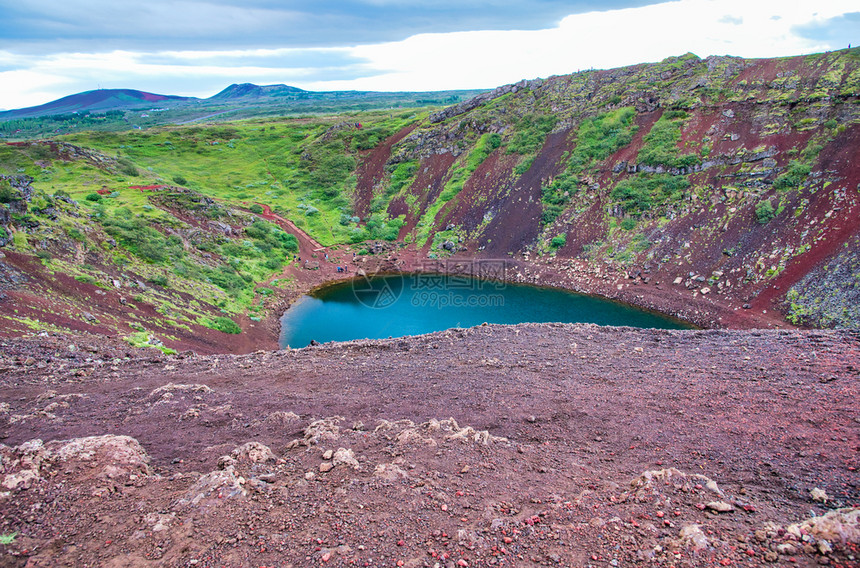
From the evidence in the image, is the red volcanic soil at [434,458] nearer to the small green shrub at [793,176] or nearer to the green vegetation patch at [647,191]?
the small green shrub at [793,176]

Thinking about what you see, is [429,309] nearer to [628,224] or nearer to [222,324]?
[222,324]

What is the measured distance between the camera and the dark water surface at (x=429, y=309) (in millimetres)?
32250

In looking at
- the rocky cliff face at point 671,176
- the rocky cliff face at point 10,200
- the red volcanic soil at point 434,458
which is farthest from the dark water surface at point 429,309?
the rocky cliff face at point 10,200

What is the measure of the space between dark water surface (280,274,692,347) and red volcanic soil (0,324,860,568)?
44.1ft

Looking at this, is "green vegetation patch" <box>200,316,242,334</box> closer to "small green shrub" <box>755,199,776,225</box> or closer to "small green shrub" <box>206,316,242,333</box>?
"small green shrub" <box>206,316,242,333</box>

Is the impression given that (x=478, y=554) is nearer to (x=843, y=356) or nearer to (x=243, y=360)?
(x=243, y=360)

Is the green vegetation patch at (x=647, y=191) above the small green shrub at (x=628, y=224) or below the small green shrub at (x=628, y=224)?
above

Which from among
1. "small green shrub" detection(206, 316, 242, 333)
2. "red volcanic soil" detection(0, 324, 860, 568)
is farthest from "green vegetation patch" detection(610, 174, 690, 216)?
"small green shrub" detection(206, 316, 242, 333)

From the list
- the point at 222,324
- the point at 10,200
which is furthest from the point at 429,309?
the point at 10,200

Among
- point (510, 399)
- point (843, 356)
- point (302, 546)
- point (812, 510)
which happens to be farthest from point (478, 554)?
point (843, 356)

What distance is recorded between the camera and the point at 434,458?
10.4m

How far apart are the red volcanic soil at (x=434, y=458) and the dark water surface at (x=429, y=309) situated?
1345 cm

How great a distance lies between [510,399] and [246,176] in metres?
63.5

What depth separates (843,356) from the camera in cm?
1625
